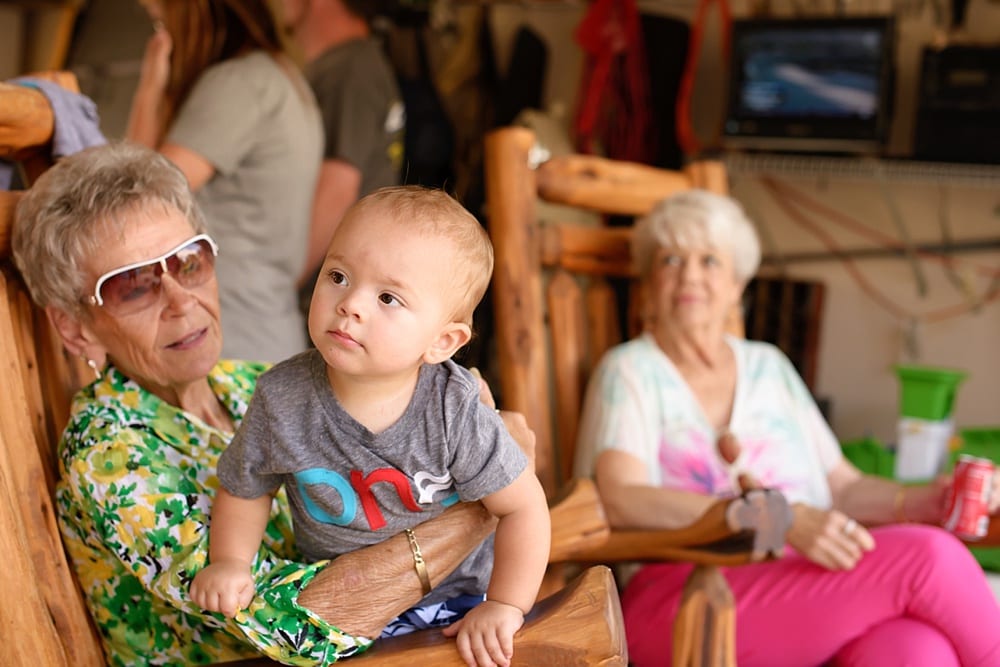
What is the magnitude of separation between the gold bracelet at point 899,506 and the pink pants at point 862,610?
23cm

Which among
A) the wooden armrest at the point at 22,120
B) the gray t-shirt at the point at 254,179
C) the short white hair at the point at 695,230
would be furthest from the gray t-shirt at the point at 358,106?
the wooden armrest at the point at 22,120

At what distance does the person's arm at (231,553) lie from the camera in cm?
123

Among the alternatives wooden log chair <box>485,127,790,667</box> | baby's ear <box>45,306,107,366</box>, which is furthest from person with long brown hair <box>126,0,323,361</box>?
baby's ear <box>45,306,107,366</box>

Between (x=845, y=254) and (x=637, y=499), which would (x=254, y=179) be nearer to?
(x=637, y=499)

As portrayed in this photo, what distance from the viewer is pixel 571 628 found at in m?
1.24

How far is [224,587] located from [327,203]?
1629 millimetres

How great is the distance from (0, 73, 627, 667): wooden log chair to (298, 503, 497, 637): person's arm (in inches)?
1.8

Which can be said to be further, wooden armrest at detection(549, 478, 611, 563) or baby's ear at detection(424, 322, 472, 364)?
wooden armrest at detection(549, 478, 611, 563)

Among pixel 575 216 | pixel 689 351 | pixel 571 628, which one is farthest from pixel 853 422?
pixel 571 628

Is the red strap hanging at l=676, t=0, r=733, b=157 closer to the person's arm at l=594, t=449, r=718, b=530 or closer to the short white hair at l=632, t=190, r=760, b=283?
the short white hair at l=632, t=190, r=760, b=283

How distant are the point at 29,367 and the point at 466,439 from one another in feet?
2.02

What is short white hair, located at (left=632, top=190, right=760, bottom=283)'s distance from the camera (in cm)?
226

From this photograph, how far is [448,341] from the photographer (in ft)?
4.02

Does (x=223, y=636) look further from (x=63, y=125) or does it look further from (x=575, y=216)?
(x=575, y=216)
